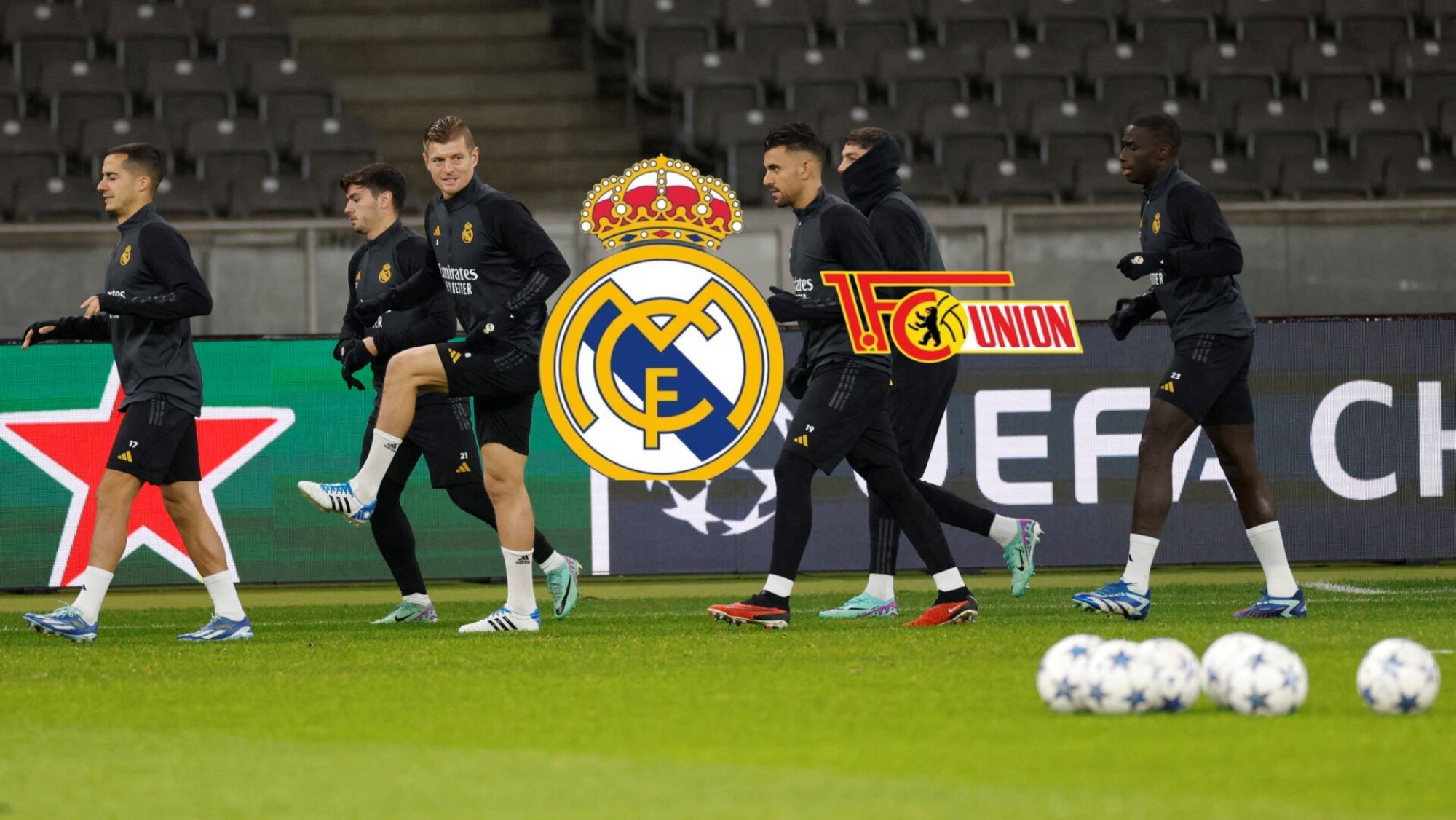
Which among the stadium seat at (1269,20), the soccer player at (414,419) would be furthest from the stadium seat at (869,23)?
the soccer player at (414,419)

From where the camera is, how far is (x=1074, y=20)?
19.1 m

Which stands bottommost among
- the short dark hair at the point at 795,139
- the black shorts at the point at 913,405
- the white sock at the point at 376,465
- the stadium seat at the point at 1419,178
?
the white sock at the point at 376,465

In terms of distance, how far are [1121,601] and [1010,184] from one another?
30.2 ft

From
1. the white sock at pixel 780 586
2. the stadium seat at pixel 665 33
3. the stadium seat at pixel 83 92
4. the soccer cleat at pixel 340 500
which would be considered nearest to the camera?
the soccer cleat at pixel 340 500

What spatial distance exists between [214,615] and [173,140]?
1038cm

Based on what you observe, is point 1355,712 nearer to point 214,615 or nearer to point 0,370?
point 214,615

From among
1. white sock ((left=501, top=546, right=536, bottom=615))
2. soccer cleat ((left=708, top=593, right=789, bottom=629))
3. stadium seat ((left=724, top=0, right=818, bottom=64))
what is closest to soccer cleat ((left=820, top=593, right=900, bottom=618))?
soccer cleat ((left=708, top=593, right=789, bottom=629))

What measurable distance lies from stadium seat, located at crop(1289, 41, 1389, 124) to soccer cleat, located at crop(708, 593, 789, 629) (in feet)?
40.9

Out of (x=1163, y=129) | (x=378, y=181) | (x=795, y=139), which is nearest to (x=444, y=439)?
(x=378, y=181)

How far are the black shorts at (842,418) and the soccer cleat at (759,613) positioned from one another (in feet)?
2.07

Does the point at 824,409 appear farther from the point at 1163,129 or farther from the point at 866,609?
the point at 1163,129

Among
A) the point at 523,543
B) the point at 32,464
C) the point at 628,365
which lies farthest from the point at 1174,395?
the point at 32,464

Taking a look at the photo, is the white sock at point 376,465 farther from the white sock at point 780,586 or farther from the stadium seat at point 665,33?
the stadium seat at point 665,33

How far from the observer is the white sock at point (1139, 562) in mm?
7980
